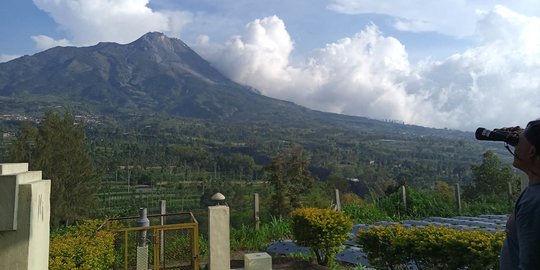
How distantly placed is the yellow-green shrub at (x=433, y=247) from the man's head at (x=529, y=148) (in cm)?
259

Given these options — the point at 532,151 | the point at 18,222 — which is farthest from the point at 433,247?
the point at 18,222

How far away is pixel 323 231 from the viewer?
6207 millimetres

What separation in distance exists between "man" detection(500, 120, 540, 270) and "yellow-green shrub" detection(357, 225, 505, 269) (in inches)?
98.8

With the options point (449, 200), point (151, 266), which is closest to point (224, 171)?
point (449, 200)

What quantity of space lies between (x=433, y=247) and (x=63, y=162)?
18465mm

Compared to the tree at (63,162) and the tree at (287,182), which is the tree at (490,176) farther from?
the tree at (63,162)

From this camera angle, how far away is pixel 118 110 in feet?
433

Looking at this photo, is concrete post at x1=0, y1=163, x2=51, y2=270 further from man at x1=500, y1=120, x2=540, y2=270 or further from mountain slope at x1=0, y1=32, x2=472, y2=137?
mountain slope at x1=0, y1=32, x2=472, y2=137

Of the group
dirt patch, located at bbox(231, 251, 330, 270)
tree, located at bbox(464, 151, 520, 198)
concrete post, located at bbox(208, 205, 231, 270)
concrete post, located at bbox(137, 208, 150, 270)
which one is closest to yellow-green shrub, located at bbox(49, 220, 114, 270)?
concrete post, located at bbox(137, 208, 150, 270)

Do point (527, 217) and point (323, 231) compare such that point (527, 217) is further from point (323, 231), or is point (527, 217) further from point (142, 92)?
point (142, 92)

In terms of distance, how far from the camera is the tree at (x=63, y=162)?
707 inches

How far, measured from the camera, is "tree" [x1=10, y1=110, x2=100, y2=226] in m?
18.0

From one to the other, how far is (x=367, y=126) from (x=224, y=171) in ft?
447

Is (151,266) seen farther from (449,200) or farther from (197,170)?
(197,170)
